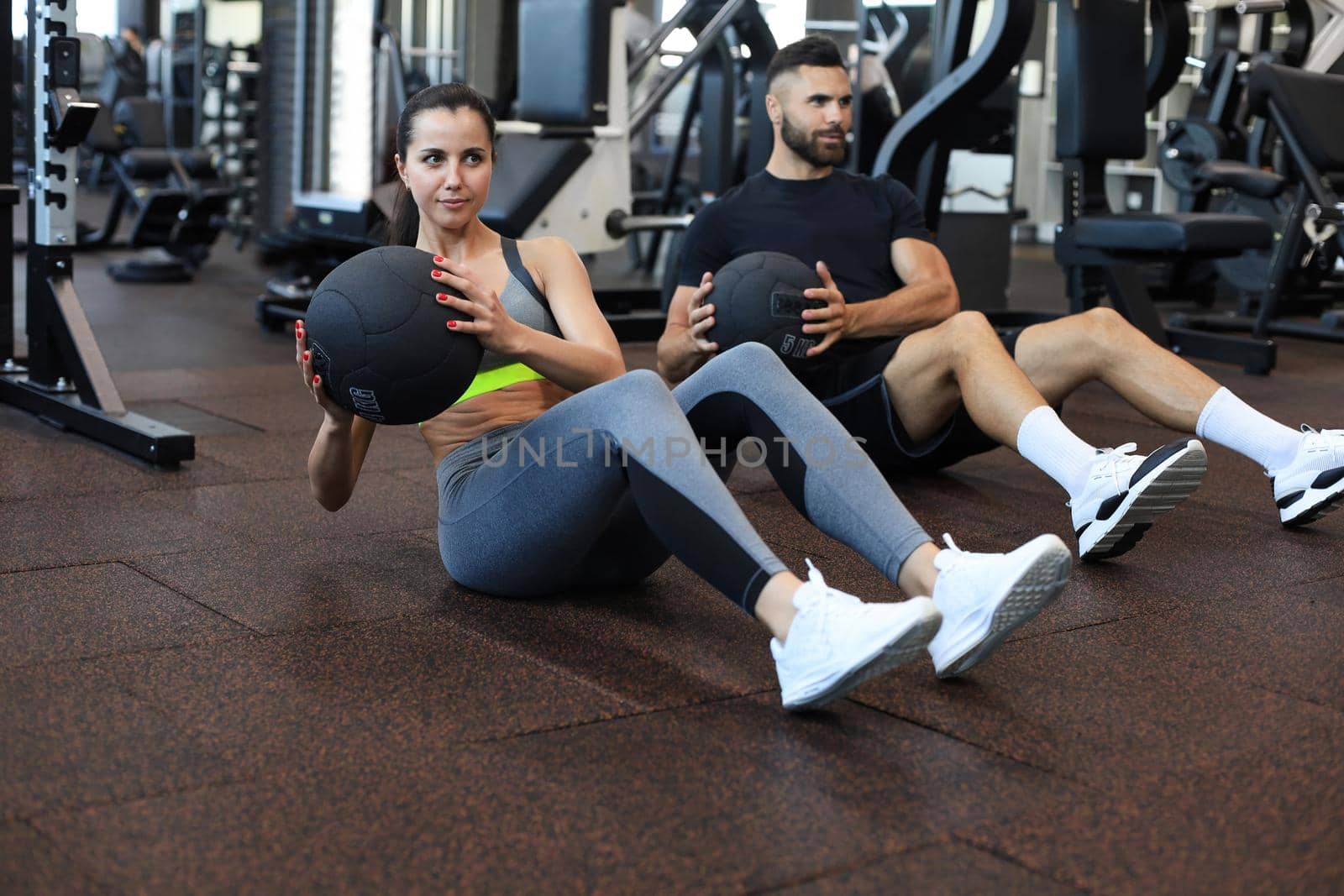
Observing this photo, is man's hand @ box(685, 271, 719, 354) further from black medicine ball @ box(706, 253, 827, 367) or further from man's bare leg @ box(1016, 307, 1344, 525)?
man's bare leg @ box(1016, 307, 1344, 525)

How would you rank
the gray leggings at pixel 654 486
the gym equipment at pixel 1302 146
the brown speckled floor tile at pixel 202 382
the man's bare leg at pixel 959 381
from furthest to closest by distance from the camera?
the gym equipment at pixel 1302 146
the brown speckled floor tile at pixel 202 382
the man's bare leg at pixel 959 381
the gray leggings at pixel 654 486

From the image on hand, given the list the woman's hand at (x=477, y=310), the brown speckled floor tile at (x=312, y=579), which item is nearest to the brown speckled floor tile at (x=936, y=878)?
the woman's hand at (x=477, y=310)

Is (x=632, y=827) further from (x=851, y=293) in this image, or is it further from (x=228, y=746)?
(x=851, y=293)

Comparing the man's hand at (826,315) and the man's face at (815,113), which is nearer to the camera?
the man's hand at (826,315)

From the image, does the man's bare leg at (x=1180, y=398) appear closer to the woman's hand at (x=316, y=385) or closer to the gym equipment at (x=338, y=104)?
the woman's hand at (x=316, y=385)

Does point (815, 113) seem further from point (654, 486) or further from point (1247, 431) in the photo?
point (654, 486)

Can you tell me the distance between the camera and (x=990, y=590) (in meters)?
1.58

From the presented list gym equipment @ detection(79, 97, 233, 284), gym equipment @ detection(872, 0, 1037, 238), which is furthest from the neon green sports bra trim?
gym equipment @ detection(79, 97, 233, 284)

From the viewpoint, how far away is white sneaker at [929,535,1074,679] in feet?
5.17

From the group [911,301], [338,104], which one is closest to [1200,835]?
[911,301]

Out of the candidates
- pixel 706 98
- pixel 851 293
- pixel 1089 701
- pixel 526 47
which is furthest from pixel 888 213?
pixel 706 98

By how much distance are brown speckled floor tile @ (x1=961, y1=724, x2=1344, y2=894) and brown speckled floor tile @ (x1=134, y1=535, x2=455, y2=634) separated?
981 millimetres

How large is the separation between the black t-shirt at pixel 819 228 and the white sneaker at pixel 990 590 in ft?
3.79

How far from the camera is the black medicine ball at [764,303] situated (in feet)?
8.00
